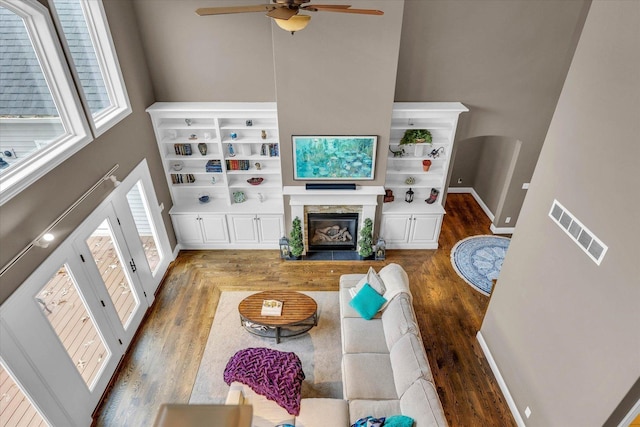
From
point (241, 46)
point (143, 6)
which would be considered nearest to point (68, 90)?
point (143, 6)

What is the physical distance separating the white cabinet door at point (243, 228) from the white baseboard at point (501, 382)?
4.22 meters

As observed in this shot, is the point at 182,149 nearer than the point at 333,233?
Yes

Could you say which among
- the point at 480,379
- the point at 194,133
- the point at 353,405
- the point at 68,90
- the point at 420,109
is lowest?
the point at 480,379

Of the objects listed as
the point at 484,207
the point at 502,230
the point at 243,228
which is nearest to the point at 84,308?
the point at 243,228

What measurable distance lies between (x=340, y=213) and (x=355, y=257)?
36.7 inches

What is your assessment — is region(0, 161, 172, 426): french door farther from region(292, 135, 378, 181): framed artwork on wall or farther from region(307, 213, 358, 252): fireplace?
region(307, 213, 358, 252): fireplace

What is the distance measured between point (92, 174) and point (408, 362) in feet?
14.5

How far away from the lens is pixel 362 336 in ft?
16.3

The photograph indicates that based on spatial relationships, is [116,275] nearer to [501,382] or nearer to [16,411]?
[16,411]

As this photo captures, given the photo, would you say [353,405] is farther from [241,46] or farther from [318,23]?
[241,46]

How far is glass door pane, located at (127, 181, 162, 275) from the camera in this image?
5961 mm

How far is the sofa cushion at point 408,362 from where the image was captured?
4.11 metres

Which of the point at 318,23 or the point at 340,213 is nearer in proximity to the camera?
the point at 318,23

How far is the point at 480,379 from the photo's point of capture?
16.4 ft
